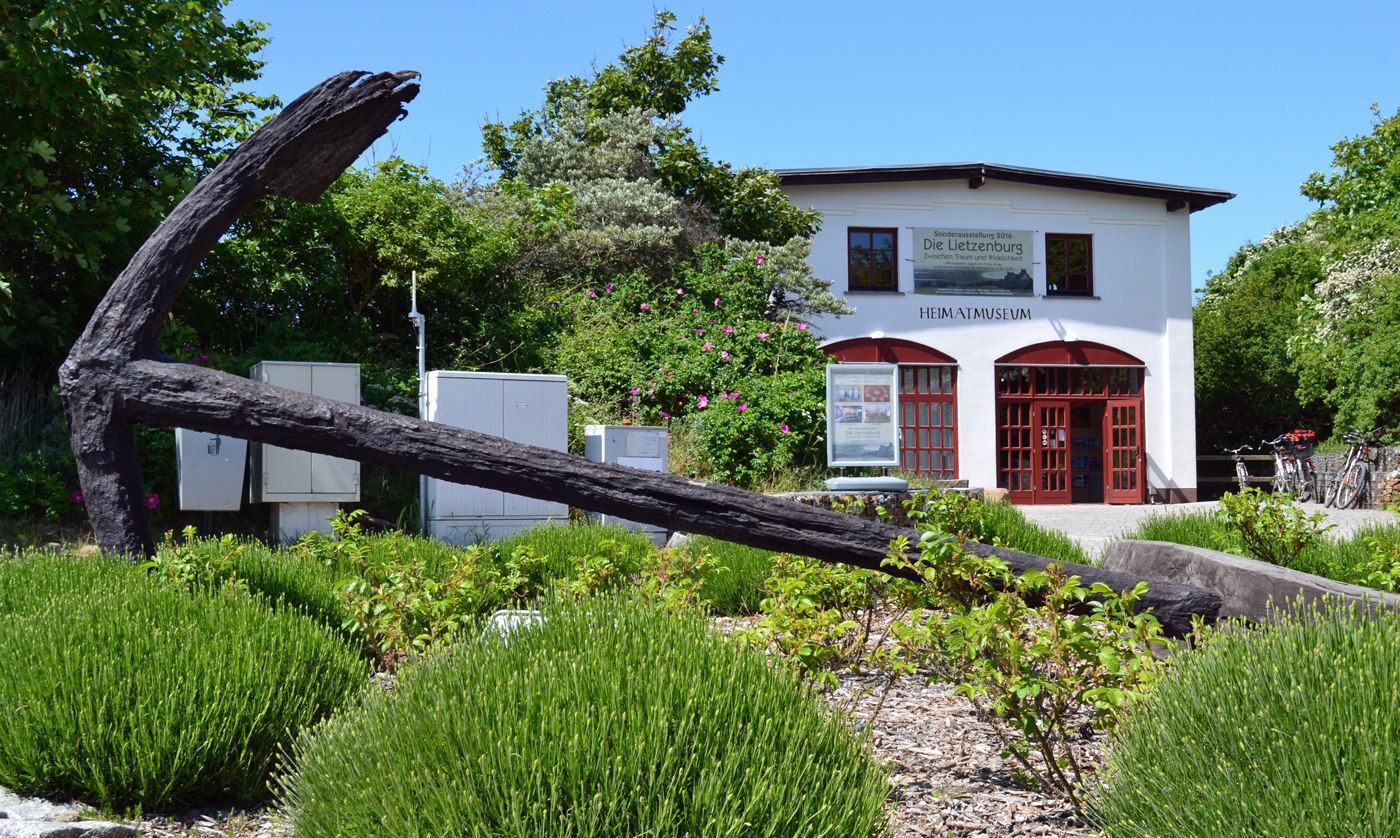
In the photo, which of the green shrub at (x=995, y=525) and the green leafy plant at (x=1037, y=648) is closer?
the green leafy plant at (x=1037, y=648)

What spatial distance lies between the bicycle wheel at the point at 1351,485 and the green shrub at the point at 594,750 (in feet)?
62.0

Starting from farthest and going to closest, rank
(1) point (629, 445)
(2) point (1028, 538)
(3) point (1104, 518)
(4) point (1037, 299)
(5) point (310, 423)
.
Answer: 1. (4) point (1037, 299)
2. (3) point (1104, 518)
3. (1) point (629, 445)
4. (2) point (1028, 538)
5. (5) point (310, 423)

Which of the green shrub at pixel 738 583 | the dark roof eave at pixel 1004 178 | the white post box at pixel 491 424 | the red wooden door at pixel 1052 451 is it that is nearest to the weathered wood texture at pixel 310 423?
the green shrub at pixel 738 583

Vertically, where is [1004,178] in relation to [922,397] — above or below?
above

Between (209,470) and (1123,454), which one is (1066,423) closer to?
(1123,454)

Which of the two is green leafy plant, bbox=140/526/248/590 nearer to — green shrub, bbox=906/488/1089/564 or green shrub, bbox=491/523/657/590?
green shrub, bbox=491/523/657/590

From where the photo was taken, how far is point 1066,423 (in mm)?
21141

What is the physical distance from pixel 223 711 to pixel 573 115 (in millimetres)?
16851

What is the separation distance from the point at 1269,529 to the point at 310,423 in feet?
18.9

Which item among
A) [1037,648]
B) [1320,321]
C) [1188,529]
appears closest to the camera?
[1037,648]

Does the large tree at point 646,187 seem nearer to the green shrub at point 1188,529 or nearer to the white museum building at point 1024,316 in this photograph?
the white museum building at point 1024,316

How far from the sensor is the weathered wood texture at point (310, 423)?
4.00m

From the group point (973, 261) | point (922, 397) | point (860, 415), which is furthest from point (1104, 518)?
point (973, 261)

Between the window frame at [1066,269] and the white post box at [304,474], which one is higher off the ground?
the window frame at [1066,269]
